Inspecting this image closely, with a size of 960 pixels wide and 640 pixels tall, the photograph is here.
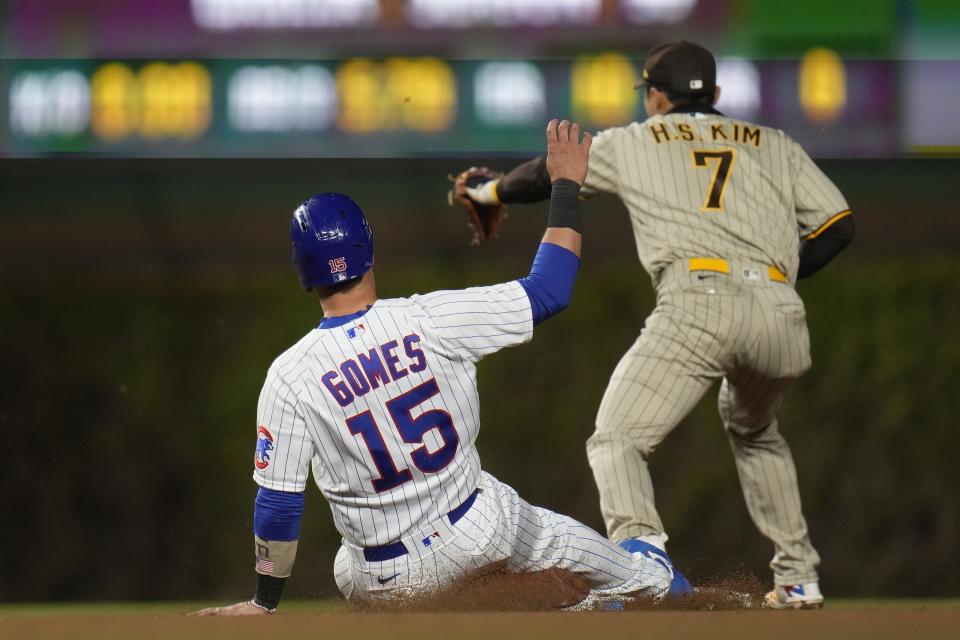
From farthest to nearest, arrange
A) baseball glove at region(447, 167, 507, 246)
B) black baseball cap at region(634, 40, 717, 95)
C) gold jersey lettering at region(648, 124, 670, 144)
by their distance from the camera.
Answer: baseball glove at region(447, 167, 507, 246) < black baseball cap at region(634, 40, 717, 95) < gold jersey lettering at region(648, 124, 670, 144)

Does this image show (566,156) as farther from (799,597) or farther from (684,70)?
(799,597)

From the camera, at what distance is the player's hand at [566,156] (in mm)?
2875

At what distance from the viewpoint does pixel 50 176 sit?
6.23 metres

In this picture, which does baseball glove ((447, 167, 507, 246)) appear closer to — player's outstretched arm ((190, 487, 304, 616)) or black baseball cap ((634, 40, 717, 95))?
black baseball cap ((634, 40, 717, 95))

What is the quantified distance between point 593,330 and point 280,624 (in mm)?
4230

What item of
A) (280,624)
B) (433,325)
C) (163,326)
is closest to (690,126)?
(433,325)

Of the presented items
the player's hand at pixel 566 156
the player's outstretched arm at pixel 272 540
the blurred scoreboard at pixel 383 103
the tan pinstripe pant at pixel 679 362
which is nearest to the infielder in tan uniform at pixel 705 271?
the tan pinstripe pant at pixel 679 362

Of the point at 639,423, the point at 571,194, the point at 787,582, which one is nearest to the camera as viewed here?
the point at 571,194

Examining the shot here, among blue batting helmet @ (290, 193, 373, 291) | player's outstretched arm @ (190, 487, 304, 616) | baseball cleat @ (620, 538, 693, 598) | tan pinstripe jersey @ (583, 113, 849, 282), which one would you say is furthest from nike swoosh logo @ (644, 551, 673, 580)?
blue batting helmet @ (290, 193, 373, 291)

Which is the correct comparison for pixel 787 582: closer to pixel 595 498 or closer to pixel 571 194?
pixel 571 194

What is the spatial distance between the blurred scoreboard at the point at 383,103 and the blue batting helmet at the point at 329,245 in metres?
2.36

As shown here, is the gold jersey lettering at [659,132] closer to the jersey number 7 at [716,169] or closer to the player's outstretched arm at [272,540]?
the jersey number 7 at [716,169]

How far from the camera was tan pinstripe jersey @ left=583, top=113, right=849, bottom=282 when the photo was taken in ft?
11.2

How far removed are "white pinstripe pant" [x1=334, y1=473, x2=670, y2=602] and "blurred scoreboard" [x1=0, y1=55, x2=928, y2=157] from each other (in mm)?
2510
